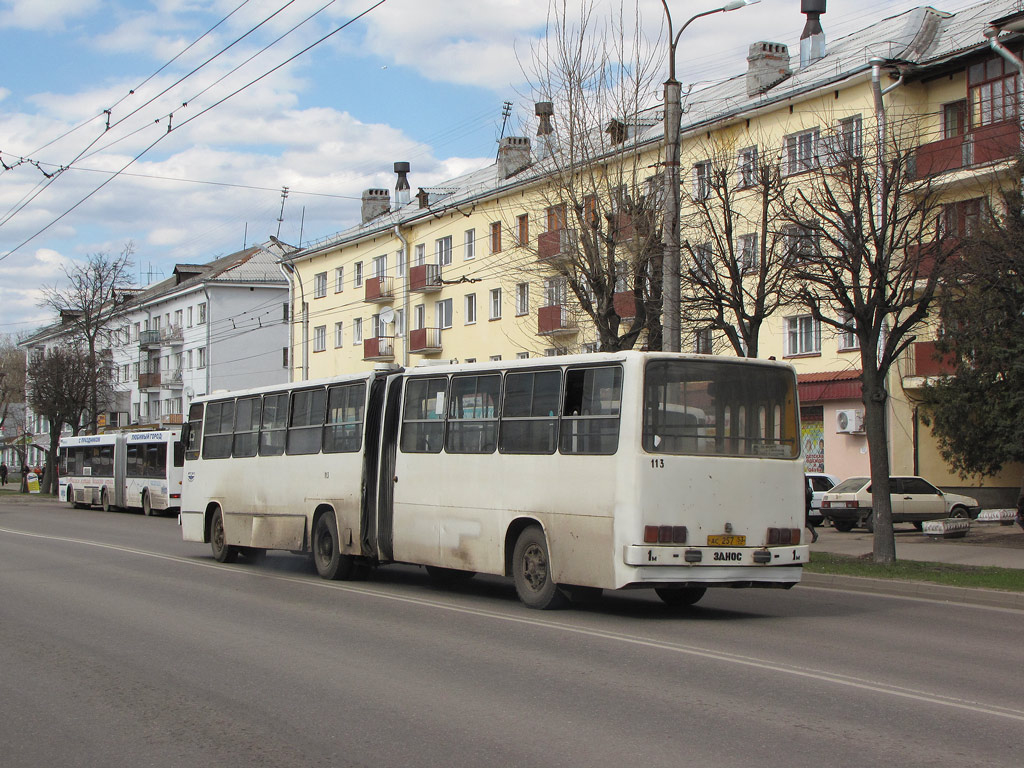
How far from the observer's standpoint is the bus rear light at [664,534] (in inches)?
467

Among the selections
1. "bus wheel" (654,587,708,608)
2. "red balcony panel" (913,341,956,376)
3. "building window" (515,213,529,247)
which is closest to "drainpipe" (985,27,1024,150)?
"red balcony panel" (913,341,956,376)

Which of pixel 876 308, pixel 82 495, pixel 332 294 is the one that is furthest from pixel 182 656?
pixel 332 294

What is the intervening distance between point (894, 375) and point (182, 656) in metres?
28.8

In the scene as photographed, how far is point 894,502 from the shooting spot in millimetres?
30500

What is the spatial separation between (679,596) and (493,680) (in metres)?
5.57

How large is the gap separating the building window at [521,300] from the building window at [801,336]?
13.2 m

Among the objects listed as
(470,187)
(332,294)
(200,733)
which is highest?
(470,187)

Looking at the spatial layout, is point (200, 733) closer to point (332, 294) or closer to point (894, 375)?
point (894, 375)

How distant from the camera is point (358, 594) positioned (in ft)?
48.3

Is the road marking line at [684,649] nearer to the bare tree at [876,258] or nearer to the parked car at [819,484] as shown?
the bare tree at [876,258]

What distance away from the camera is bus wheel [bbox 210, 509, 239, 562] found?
20.0m

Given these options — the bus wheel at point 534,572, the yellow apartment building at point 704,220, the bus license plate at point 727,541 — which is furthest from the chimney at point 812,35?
the bus license plate at point 727,541

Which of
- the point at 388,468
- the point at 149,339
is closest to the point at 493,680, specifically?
the point at 388,468

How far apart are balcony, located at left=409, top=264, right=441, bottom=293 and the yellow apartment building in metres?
0.11
